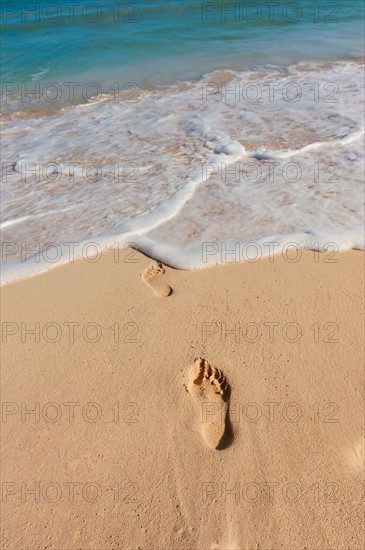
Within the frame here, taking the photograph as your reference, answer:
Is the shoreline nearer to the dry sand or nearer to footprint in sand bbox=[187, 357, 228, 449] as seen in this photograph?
the dry sand

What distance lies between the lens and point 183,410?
223cm

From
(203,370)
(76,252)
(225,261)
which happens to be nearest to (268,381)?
(203,370)

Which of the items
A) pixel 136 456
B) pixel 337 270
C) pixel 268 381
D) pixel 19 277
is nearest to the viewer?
pixel 136 456

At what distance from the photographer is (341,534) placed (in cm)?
177

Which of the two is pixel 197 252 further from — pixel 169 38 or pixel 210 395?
pixel 169 38

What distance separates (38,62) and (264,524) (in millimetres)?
10727

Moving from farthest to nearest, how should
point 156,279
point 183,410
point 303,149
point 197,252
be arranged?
1. point 303,149
2. point 197,252
3. point 156,279
4. point 183,410

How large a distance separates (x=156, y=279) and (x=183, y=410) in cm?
107

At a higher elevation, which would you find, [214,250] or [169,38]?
[169,38]

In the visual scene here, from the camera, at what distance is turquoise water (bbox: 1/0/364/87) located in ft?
29.1

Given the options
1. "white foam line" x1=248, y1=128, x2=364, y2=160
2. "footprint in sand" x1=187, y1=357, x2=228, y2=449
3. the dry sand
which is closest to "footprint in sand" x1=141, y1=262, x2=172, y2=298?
the dry sand

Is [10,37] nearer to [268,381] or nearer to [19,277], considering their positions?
[19,277]

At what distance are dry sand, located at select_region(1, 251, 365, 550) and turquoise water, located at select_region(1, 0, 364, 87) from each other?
249 inches

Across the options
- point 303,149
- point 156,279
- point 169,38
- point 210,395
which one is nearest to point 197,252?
point 156,279
